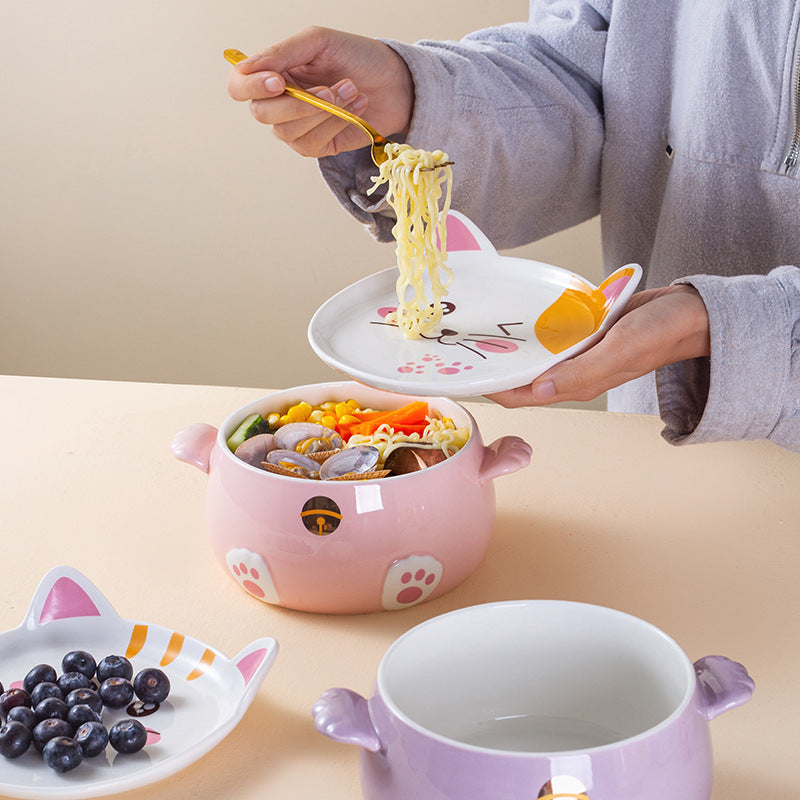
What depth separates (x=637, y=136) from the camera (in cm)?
123

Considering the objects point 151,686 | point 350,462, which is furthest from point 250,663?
point 350,462

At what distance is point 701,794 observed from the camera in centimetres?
50

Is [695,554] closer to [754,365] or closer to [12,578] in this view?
[754,365]

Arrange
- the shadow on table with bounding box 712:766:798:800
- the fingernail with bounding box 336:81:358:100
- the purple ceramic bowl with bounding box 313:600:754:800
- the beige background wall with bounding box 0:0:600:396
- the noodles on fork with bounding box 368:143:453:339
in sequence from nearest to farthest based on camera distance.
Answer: the purple ceramic bowl with bounding box 313:600:754:800 < the shadow on table with bounding box 712:766:798:800 < the noodles on fork with bounding box 368:143:453:339 < the fingernail with bounding box 336:81:358:100 < the beige background wall with bounding box 0:0:600:396

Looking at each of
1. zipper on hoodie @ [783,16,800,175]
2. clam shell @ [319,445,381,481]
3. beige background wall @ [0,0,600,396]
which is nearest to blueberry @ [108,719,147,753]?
clam shell @ [319,445,381,481]

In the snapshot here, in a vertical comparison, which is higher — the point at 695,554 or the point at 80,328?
the point at 695,554

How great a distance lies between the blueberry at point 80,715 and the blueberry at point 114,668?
4 centimetres

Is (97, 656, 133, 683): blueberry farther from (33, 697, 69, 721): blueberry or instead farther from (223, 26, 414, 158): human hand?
(223, 26, 414, 158): human hand

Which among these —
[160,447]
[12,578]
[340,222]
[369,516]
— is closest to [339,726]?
[369,516]

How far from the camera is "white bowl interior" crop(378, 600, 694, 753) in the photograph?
0.56 meters

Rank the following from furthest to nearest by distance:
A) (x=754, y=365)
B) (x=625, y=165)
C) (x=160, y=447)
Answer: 1. (x=625, y=165)
2. (x=160, y=447)
3. (x=754, y=365)

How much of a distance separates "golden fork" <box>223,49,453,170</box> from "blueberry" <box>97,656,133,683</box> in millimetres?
538

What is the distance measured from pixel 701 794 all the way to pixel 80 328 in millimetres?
2377

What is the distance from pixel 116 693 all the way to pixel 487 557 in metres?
0.32
